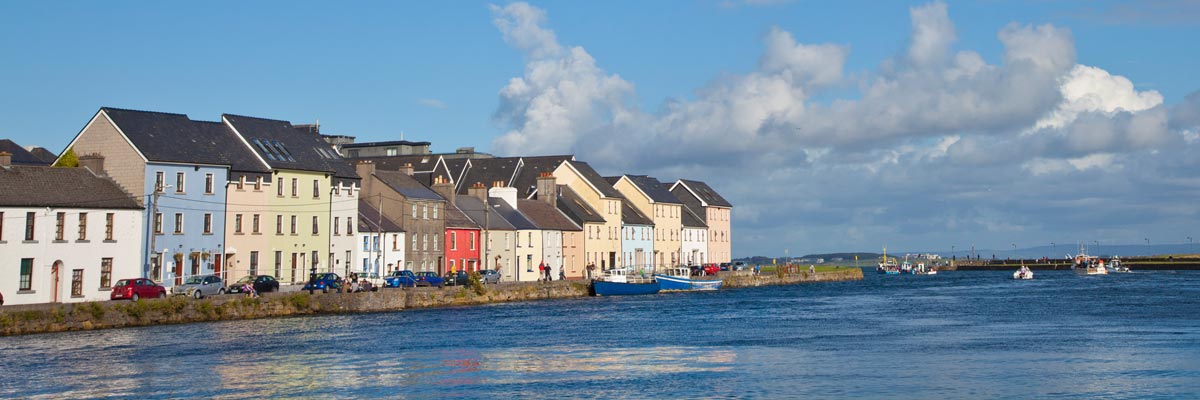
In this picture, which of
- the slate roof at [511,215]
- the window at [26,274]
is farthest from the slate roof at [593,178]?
the window at [26,274]

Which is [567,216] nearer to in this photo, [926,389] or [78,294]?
[78,294]

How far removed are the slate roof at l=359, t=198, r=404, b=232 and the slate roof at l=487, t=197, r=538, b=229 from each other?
47.8ft

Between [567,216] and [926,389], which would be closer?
[926,389]

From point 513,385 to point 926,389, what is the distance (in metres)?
10.8

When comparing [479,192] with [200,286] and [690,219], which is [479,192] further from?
[690,219]

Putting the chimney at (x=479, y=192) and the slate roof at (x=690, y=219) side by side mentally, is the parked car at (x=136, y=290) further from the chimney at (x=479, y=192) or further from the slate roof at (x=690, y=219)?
the slate roof at (x=690, y=219)

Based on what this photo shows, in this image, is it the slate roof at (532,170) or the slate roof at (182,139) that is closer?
the slate roof at (182,139)

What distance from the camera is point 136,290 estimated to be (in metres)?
57.9

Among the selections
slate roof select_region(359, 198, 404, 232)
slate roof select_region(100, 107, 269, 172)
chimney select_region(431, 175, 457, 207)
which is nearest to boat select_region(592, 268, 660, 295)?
chimney select_region(431, 175, 457, 207)

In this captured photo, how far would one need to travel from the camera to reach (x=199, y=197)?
231 feet

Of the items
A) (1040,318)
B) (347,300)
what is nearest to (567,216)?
(347,300)

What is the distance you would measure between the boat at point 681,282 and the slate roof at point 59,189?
158ft

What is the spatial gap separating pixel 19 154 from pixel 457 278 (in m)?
27.5

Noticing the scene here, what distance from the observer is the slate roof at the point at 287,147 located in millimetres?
76938
